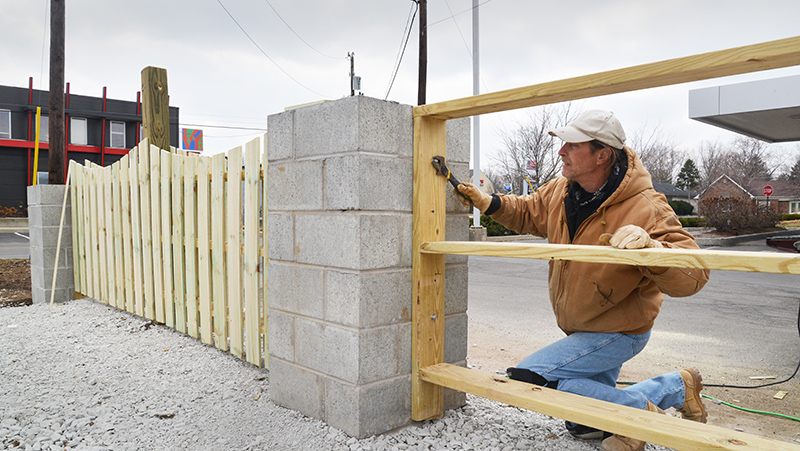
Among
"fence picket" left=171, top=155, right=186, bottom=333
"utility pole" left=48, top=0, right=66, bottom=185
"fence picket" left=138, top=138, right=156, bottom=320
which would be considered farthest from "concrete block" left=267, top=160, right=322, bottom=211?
"utility pole" left=48, top=0, right=66, bottom=185

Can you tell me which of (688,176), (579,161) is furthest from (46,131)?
(688,176)

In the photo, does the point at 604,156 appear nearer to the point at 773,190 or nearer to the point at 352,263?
the point at 352,263

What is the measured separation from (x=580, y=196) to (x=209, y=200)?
3.09 m

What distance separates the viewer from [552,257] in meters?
2.13

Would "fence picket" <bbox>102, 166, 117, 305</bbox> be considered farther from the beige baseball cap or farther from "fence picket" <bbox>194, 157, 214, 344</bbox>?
the beige baseball cap

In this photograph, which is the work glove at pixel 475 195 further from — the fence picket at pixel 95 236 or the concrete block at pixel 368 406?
the fence picket at pixel 95 236

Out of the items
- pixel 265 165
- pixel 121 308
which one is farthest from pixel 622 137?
pixel 121 308

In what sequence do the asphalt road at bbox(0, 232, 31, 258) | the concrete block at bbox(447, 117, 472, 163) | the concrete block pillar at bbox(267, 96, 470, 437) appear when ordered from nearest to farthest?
the concrete block pillar at bbox(267, 96, 470, 437) → the concrete block at bbox(447, 117, 472, 163) → the asphalt road at bbox(0, 232, 31, 258)

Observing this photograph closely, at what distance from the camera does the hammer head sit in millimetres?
3029

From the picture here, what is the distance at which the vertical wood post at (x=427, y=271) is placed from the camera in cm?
297

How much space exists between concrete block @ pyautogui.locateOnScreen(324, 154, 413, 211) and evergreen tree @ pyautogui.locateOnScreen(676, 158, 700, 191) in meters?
72.2

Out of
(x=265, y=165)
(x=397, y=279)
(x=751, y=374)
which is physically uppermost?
(x=265, y=165)

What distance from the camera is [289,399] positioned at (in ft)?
10.9

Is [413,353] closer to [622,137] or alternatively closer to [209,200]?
[622,137]
